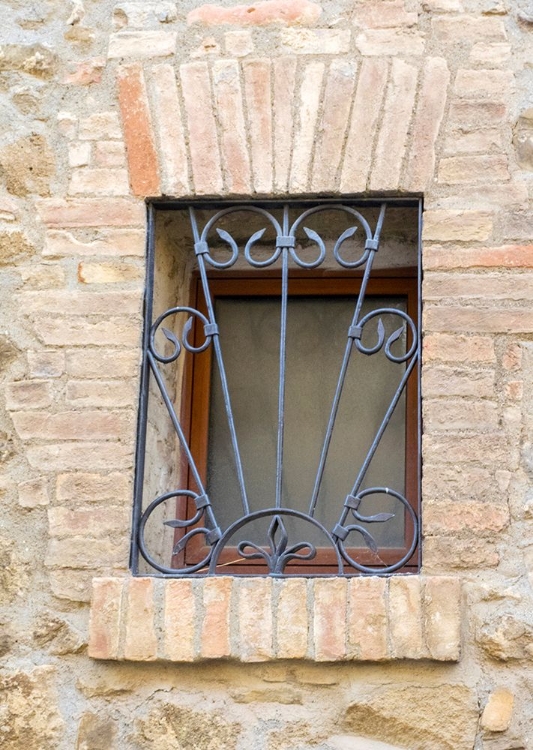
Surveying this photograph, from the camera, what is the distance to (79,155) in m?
3.15

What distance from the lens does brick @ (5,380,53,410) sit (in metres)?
2.99

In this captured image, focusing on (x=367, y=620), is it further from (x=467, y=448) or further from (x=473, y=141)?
(x=473, y=141)

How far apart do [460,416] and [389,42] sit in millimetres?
998

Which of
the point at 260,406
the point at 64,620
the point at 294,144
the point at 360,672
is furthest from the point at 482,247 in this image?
the point at 64,620

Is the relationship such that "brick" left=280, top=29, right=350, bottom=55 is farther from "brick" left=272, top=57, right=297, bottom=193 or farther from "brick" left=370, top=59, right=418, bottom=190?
"brick" left=370, top=59, right=418, bottom=190

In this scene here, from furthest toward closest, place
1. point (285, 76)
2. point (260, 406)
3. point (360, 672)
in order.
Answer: point (260, 406)
point (285, 76)
point (360, 672)

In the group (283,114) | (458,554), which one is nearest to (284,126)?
(283,114)

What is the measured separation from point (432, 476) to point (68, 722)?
3.25 feet

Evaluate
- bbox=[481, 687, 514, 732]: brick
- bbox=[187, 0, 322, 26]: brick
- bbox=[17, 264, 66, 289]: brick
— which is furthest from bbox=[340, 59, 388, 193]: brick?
bbox=[481, 687, 514, 732]: brick

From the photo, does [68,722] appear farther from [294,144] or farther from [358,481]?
[294,144]

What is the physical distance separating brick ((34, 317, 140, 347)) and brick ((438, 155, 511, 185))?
85 centimetres

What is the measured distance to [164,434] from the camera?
3254mm

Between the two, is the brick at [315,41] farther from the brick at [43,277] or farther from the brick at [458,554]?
the brick at [458,554]

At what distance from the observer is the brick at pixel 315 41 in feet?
10.4
